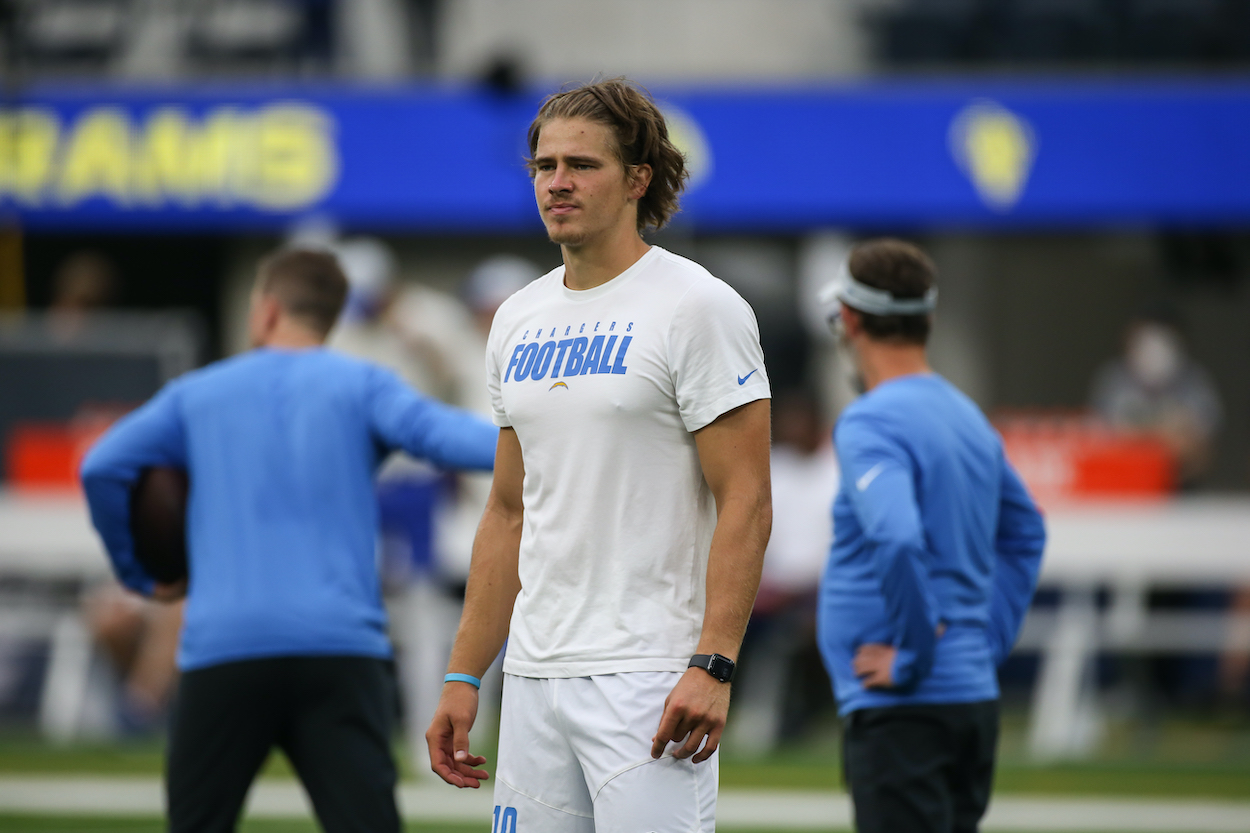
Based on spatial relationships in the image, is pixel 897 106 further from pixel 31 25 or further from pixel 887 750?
pixel 887 750

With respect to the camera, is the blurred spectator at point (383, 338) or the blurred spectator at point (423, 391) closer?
the blurred spectator at point (423, 391)

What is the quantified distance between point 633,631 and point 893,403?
1.24 m

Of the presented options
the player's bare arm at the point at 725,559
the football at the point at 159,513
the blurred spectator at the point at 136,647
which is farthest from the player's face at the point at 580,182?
the blurred spectator at the point at 136,647

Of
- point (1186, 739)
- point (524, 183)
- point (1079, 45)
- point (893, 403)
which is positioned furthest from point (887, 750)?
point (1079, 45)

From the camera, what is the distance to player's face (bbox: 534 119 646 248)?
3.34m

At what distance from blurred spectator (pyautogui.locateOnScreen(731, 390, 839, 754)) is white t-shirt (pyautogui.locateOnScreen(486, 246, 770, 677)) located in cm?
685

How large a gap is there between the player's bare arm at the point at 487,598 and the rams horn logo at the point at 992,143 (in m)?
11.4

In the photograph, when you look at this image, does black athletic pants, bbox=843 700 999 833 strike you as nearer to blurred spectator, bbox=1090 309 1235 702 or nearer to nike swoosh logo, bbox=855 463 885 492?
nike swoosh logo, bbox=855 463 885 492

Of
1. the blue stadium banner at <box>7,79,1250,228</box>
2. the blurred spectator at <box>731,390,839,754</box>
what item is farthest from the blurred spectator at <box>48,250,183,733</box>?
the blue stadium banner at <box>7,79,1250,228</box>

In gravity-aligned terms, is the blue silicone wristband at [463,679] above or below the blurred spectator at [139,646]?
above

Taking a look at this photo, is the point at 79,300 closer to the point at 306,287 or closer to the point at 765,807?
the point at 765,807

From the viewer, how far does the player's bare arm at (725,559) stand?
3.14m

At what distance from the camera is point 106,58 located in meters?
16.0

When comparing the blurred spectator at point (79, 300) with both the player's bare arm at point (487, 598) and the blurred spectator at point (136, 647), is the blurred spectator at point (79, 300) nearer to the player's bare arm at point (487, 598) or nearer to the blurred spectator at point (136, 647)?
the blurred spectator at point (136, 647)
